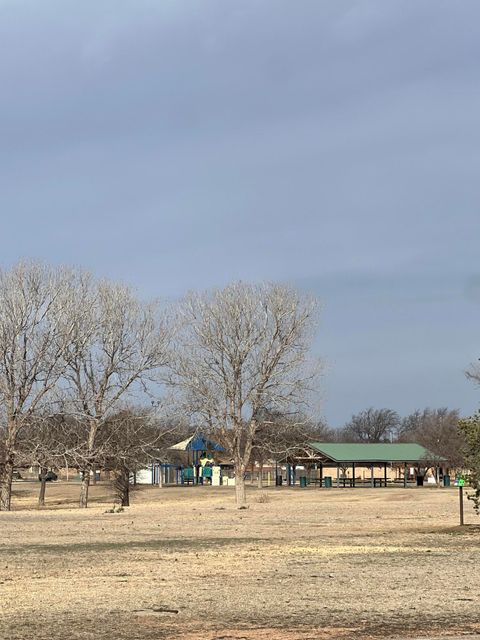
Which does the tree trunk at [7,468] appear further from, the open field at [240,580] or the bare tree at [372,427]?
the bare tree at [372,427]

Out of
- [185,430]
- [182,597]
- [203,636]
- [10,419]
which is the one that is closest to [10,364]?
[10,419]

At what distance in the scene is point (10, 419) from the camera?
49.6 meters

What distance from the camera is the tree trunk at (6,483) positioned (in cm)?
4912

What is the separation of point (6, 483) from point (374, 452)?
3829 cm

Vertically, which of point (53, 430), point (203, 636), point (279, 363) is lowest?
point (203, 636)

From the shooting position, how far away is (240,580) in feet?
54.4

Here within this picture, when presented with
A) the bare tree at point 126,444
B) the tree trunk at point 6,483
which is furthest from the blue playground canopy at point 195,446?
the tree trunk at point 6,483

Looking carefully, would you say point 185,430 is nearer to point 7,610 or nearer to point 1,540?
point 1,540

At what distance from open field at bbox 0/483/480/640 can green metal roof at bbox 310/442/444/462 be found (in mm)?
43962

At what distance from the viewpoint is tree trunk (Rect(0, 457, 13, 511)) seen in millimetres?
49125

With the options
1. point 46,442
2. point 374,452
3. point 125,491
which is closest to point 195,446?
point 374,452

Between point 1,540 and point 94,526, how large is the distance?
6266mm

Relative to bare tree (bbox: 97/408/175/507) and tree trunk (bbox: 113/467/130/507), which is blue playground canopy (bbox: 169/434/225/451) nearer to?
bare tree (bbox: 97/408/175/507)

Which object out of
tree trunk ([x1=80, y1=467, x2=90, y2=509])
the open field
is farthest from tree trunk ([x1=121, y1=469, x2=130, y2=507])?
the open field
